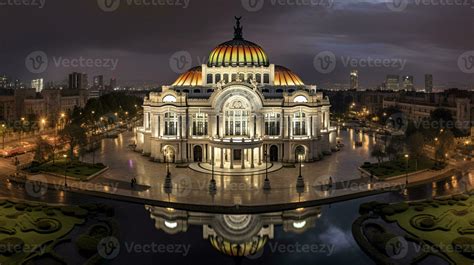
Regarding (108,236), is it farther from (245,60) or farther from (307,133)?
(245,60)

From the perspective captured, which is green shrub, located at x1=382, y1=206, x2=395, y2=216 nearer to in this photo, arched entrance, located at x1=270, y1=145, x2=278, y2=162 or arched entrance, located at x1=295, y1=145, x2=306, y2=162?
arched entrance, located at x1=295, y1=145, x2=306, y2=162

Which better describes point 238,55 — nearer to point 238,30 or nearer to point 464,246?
point 238,30

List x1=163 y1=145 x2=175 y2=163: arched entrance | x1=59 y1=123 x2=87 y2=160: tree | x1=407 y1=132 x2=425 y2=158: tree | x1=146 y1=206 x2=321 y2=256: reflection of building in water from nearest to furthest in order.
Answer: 1. x1=146 y1=206 x2=321 y2=256: reflection of building in water
2. x1=407 y1=132 x2=425 y2=158: tree
3. x1=59 y1=123 x2=87 y2=160: tree
4. x1=163 y1=145 x2=175 y2=163: arched entrance

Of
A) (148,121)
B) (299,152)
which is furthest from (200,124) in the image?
(299,152)

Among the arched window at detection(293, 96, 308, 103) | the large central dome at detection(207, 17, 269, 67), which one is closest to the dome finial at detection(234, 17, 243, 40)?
the large central dome at detection(207, 17, 269, 67)

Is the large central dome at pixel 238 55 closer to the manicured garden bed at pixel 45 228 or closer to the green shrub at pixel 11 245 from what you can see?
the manicured garden bed at pixel 45 228

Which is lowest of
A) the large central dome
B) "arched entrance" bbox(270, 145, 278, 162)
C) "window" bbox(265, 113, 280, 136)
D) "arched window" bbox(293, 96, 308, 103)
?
"arched entrance" bbox(270, 145, 278, 162)

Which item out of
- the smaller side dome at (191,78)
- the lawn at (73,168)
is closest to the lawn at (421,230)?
the lawn at (73,168)
